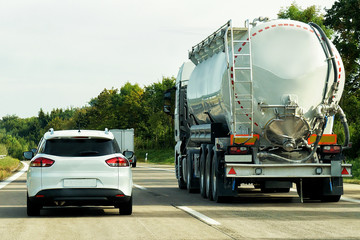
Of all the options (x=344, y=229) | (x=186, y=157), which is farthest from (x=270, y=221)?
(x=186, y=157)

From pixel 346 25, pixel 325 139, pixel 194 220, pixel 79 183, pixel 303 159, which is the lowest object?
pixel 194 220

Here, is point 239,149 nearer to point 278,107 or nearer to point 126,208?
point 278,107

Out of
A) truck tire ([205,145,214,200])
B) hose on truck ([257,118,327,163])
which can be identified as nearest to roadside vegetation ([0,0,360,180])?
hose on truck ([257,118,327,163])

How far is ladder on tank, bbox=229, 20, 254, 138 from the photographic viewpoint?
52.7ft

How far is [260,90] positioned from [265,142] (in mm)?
1202

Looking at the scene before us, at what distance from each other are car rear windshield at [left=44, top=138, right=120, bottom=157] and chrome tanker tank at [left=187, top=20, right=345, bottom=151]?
147 inches

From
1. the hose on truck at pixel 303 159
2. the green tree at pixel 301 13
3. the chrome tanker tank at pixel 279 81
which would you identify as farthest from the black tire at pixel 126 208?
the green tree at pixel 301 13

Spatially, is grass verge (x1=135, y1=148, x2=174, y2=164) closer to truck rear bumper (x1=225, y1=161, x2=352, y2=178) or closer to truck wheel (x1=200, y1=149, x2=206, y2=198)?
truck wheel (x1=200, y1=149, x2=206, y2=198)

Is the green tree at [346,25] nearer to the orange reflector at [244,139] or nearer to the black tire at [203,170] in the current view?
the black tire at [203,170]

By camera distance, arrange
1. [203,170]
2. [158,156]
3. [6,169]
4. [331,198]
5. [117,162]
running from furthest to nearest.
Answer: [158,156] → [6,169] → [203,170] → [331,198] → [117,162]

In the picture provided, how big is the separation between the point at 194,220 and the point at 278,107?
4.24m

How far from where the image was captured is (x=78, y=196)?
42.7 feet

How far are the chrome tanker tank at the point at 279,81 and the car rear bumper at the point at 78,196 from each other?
399cm

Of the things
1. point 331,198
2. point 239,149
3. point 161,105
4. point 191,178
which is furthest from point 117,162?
point 161,105
